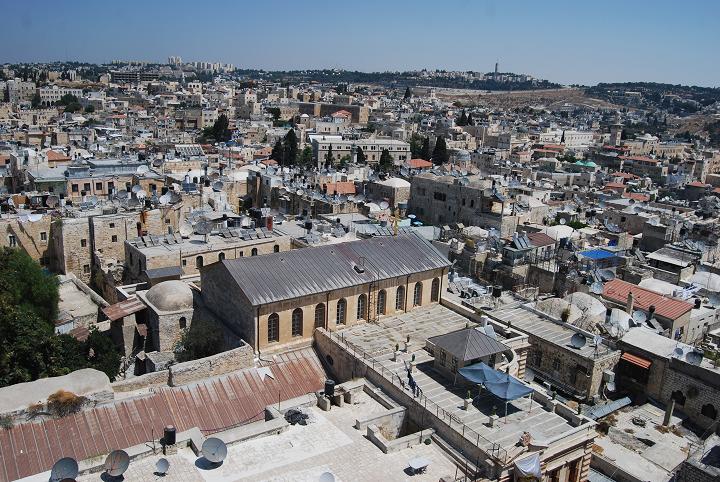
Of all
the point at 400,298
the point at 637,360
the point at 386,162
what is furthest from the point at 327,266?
the point at 386,162

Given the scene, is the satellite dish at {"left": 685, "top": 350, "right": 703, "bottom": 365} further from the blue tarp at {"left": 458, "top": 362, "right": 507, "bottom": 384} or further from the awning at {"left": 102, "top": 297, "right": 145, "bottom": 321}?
the awning at {"left": 102, "top": 297, "right": 145, "bottom": 321}

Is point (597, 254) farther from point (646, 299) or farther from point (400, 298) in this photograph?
point (400, 298)

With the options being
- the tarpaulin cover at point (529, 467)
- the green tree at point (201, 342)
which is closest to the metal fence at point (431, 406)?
the tarpaulin cover at point (529, 467)

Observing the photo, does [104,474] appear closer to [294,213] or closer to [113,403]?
[113,403]

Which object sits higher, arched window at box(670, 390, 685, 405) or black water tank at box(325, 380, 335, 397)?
black water tank at box(325, 380, 335, 397)

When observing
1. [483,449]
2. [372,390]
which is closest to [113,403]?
[372,390]

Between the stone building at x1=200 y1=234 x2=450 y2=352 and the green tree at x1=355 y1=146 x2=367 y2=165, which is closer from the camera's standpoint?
the stone building at x1=200 y1=234 x2=450 y2=352

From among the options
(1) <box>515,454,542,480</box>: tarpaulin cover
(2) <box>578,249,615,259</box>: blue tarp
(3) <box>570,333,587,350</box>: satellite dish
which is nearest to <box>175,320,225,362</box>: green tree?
(1) <box>515,454,542,480</box>: tarpaulin cover

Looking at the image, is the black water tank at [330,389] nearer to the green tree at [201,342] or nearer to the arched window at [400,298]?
the green tree at [201,342]
